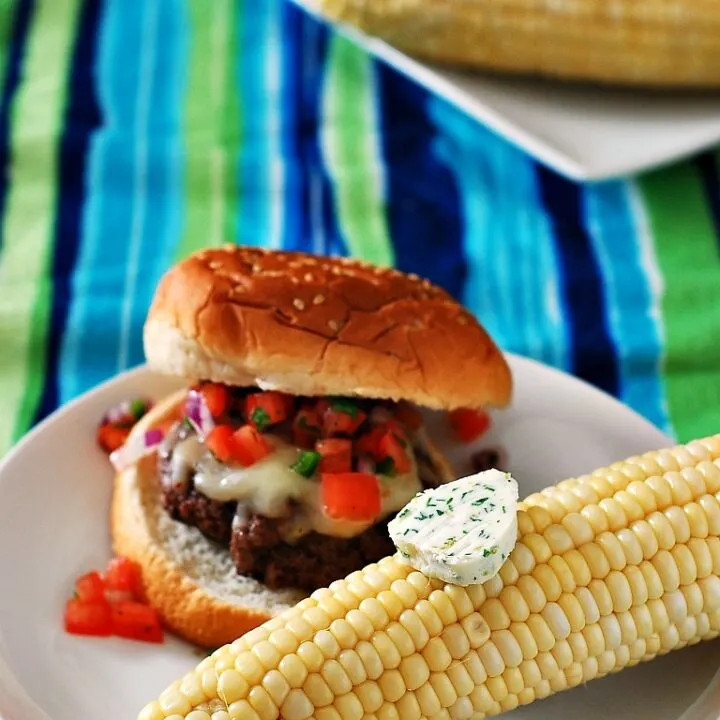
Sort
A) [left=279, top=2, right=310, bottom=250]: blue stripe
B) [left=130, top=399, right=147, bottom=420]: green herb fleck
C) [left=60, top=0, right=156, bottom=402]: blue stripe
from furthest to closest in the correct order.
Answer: [left=279, top=2, right=310, bottom=250]: blue stripe
[left=60, top=0, right=156, bottom=402]: blue stripe
[left=130, top=399, right=147, bottom=420]: green herb fleck

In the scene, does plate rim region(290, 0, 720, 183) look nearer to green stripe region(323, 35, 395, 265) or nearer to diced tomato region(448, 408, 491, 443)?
green stripe region(323, 35, 395, 265)

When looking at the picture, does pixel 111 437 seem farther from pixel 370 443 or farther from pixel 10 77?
pixel 10 77

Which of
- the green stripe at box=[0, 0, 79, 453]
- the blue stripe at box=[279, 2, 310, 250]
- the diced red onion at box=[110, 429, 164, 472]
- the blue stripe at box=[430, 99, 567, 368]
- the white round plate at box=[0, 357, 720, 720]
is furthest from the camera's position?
the blue stripe at box=[279, 2, 310, 250]

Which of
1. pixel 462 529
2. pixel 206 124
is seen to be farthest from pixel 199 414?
pixel 206 124

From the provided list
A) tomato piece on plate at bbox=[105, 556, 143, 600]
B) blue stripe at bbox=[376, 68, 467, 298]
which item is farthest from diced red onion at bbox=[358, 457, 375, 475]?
blue stripe at bbox=[376, 68, 467, 298]

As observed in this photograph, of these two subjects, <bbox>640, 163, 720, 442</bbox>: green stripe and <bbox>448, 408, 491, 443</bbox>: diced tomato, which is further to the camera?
<bbox>640, 163, 720, 442</bbox>: green stripe

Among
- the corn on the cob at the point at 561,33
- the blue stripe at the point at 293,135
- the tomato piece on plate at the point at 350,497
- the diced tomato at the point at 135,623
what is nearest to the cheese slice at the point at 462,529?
the tomato piece on plate at the point at 350,497
